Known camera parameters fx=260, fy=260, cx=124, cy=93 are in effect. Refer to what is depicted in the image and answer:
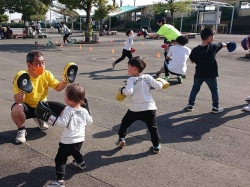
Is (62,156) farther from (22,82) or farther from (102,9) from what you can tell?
(102,9)

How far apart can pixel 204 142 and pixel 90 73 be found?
5.93m

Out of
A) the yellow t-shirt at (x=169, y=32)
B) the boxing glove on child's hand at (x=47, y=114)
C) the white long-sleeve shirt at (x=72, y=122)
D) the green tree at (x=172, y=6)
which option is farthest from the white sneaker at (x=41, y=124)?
the green tree at (x=172, y=6)

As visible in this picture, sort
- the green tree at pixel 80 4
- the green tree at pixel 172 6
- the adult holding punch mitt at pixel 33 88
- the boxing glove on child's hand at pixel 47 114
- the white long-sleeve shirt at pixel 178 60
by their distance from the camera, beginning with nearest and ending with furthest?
the boxing glove on child's hand at pixel 47 114
the adult holding punch mitt at pixel 33 88
the white long-sleeve shirt at pixel 178 60
the green tree at pixel 80 4
the green tree at pixel 172 6

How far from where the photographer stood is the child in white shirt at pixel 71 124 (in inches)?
105

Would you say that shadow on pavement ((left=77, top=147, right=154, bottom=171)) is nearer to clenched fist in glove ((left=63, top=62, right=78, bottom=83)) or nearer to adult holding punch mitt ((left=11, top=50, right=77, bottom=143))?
adult holding punch mitt ((left=11, top=50, right=77, bottom=143))

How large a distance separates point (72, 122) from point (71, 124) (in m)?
0.02

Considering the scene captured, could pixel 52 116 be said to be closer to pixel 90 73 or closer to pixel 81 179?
pixel 81 179

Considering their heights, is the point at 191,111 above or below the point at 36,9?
below

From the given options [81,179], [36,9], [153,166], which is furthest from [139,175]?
[36,9]

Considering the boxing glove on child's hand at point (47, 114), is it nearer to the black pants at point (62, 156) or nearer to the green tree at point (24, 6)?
the black pants at point (62, 156)

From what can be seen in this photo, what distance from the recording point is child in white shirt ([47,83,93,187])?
2.67 meters

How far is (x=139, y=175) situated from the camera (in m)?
3.04

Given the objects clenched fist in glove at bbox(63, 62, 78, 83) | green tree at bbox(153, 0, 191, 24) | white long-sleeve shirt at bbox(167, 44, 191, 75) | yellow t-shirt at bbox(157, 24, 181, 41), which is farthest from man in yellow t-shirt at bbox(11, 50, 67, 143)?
green tree at bbox(153, 0, 191, 24)

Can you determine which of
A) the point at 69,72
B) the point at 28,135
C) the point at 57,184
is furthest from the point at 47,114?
the point at 28,135
